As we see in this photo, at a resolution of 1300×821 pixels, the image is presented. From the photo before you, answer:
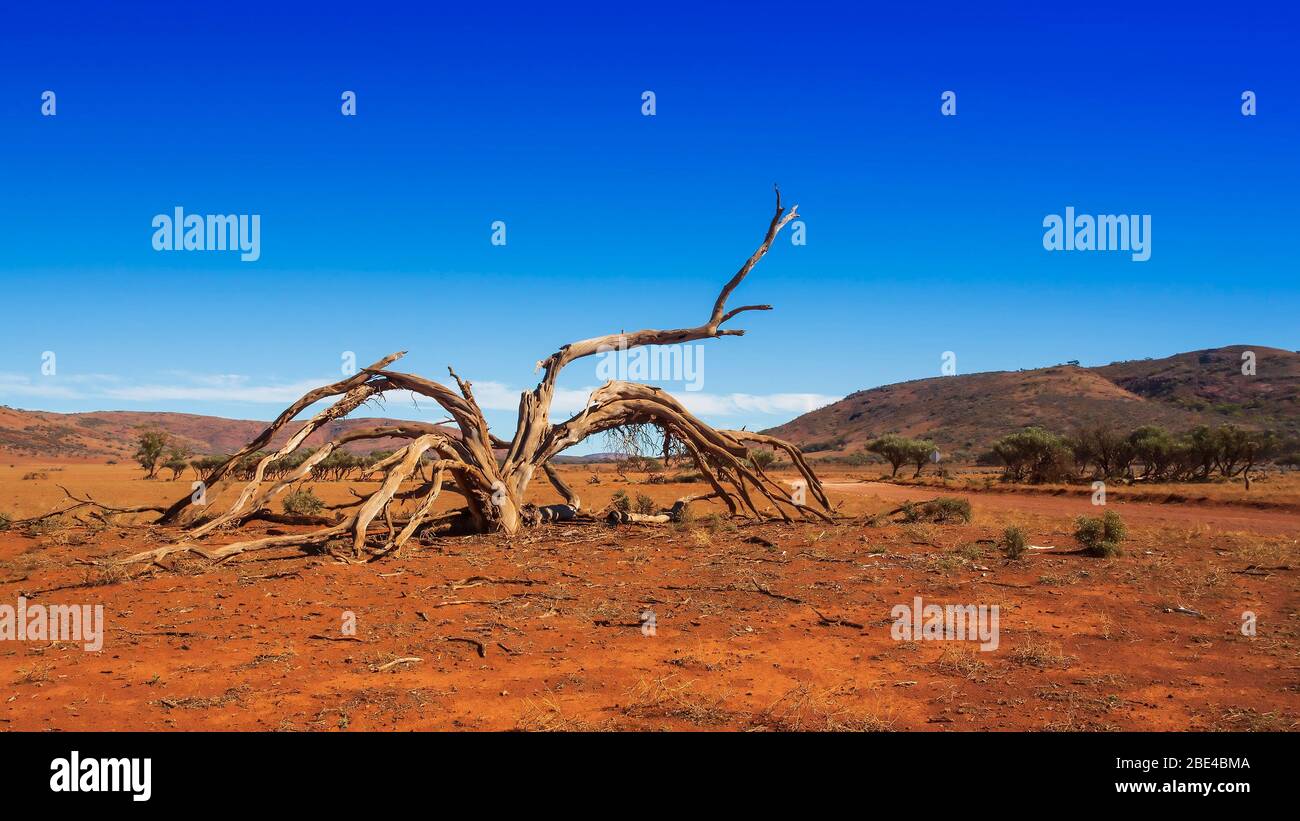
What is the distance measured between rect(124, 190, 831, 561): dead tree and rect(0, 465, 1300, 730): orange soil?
659 millimetres

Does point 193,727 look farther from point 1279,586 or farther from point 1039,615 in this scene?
point 1279,586

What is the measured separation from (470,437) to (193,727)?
7684 millimetres

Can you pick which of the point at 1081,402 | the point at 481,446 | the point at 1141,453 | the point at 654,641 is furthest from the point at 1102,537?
the point at 1081,402

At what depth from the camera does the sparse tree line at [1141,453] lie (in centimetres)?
3095

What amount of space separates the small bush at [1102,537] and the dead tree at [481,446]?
4.24 metres

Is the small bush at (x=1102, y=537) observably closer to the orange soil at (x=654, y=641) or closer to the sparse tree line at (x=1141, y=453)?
the orange soil at (x=654, y=641)

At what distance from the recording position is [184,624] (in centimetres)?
726

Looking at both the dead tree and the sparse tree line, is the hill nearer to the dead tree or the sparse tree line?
the sparse tree line

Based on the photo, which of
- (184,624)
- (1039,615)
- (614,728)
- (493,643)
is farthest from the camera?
(1039,615)

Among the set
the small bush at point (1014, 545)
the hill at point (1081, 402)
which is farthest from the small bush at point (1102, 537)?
the hill at point (1081, 402)

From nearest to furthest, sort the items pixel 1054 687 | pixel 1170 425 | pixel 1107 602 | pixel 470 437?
pixel 1054 687 → pixel 1107 602 → pixel 470 437 → pixel 1170 425

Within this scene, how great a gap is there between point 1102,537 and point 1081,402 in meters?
78.3

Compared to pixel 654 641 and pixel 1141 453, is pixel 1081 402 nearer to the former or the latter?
pixel 1141 453
